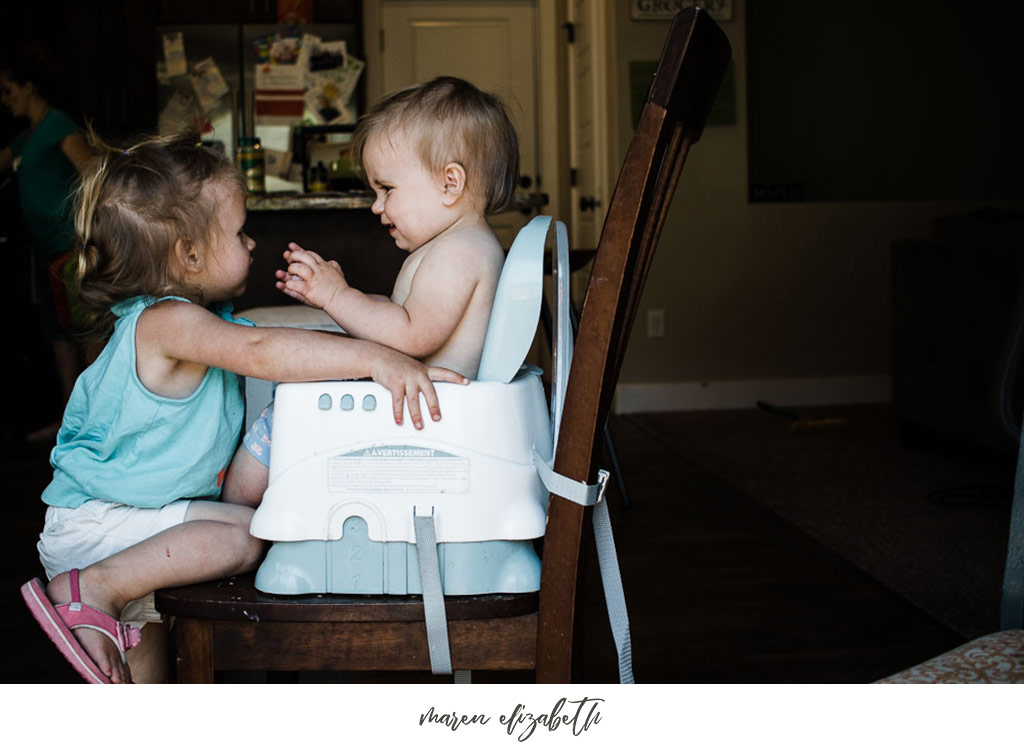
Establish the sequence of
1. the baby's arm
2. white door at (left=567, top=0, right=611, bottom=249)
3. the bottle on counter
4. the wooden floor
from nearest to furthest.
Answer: the baby's arm < the wooden floor < the bottle on counter < white door at (left=567, top=0, right=611, bottom=249)

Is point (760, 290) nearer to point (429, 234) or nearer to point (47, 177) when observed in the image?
point (47, 177)

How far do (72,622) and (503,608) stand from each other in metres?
0.38

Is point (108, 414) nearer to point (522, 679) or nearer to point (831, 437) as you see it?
point (522, 679)

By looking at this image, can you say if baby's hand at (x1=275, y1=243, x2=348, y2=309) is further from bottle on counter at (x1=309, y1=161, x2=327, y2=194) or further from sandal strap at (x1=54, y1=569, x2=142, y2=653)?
bottle on counter at (x1=309, y1=161, x2=327, y2=194)

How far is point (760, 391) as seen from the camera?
4.75 meters

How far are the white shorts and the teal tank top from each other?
1 cm

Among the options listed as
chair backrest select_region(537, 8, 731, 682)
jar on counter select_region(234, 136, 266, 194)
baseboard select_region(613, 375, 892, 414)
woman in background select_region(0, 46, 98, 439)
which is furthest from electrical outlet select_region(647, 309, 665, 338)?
chair backrest select_region(537, 8, 731, 682)

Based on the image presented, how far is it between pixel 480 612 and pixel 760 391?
4.11 m

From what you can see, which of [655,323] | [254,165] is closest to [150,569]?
[254,165]

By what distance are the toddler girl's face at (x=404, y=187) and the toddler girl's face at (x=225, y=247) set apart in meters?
0.14

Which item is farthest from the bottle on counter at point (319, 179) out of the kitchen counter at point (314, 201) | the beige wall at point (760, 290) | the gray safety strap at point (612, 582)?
the gray safety strap at point (612, 582)

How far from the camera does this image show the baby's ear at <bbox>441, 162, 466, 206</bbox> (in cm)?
102

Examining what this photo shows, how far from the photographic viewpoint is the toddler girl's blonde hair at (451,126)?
100cm

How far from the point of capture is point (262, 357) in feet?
2.96
